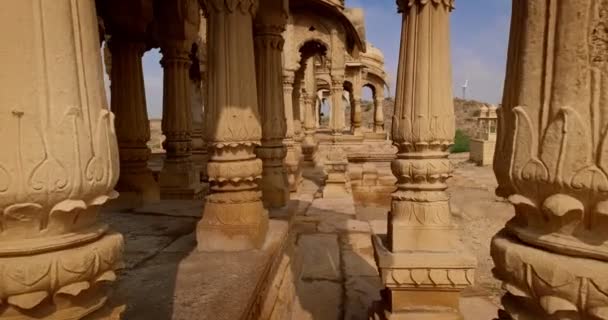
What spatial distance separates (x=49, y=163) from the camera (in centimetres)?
103

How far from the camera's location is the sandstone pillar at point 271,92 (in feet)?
16.3

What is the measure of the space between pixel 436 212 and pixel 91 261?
8.49 feet

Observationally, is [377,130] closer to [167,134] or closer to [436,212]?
[167,134]

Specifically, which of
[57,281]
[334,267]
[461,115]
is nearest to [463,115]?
[461,115]

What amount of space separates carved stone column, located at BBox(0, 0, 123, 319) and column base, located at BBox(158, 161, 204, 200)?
5979mm

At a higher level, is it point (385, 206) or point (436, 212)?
point (436, 212)

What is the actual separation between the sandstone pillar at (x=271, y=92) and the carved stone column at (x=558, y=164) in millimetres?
Answer: 3956

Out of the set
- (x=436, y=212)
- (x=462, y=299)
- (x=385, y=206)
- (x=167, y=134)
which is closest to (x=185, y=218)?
(x=167, y=134)

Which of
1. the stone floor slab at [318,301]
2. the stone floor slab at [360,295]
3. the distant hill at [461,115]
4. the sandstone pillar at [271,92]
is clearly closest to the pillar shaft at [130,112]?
the sandstone pillar at [271,92]

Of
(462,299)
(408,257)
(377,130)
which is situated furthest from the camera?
(377,130)

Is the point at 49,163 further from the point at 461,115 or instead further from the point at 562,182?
the point at 461,115

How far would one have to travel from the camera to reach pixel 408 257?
9.96ft

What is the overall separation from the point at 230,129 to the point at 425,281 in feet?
6.34

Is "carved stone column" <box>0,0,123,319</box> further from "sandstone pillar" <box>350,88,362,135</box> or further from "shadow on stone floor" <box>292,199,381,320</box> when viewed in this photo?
"sandstone pillar" <box>350,88,362,135</box>
